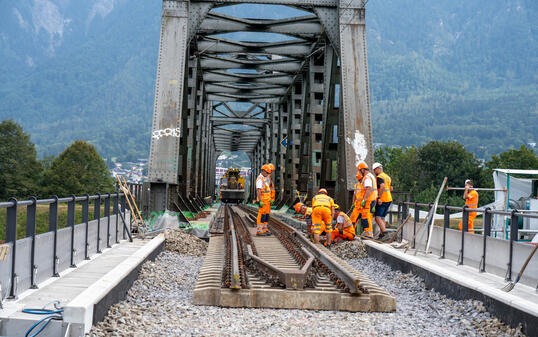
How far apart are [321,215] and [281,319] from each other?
6.28 meters

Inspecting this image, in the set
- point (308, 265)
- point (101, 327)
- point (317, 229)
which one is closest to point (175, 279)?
point (308, 265)

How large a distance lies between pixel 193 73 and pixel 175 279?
14896 millimetres

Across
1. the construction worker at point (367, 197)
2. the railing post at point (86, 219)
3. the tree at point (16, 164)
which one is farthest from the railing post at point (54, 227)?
the tree at point (16, 164)

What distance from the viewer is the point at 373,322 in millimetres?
6164

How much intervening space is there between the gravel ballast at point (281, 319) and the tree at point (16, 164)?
7407 cm

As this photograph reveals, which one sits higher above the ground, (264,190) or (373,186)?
(373,186)

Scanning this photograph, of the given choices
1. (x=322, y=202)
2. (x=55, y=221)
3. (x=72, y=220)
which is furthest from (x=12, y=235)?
(x=322, y=202)

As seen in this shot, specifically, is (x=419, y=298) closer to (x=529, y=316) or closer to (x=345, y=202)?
(x=529, y=316)

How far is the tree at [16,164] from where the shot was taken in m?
75.1

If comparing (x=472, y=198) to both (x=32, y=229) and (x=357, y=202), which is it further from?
(x=32, y=229)

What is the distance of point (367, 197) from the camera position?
1205cm

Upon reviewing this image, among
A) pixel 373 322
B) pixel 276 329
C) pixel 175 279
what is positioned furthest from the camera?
pixel 175 279

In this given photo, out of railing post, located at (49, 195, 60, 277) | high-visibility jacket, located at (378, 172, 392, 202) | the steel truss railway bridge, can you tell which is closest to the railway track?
railing post, located at (49, 195, 60, 277)

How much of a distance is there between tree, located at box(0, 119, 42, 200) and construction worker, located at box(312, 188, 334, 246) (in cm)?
6998
